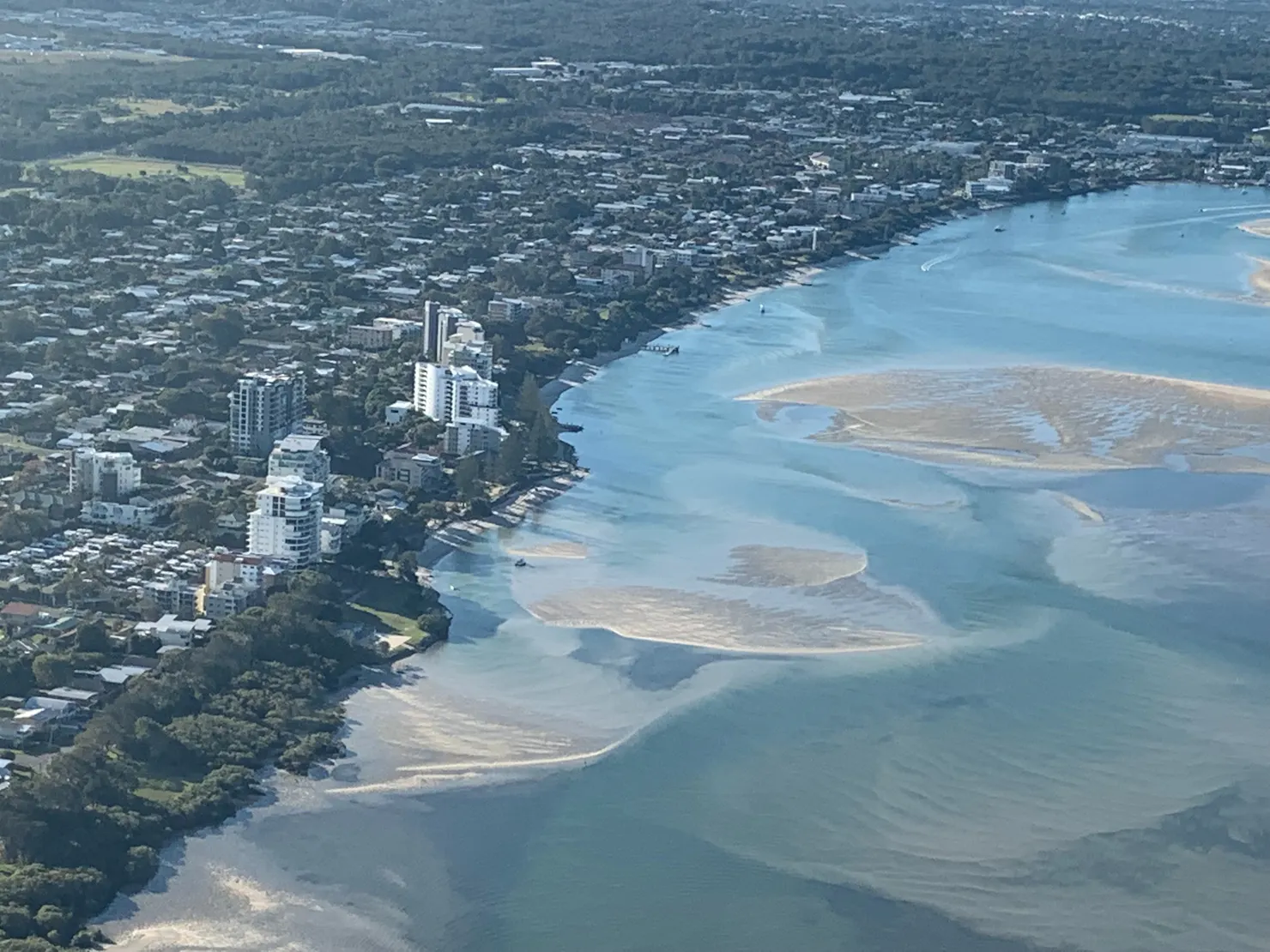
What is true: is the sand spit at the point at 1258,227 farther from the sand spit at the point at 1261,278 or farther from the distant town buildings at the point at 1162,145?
the distant town buildings at the point at 1162,145

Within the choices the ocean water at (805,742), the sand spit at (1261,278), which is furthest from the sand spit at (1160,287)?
the ocean water at (805,742)

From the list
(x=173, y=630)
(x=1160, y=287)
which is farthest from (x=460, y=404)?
(x=1160, y=287)

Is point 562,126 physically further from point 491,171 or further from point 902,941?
point 902,941

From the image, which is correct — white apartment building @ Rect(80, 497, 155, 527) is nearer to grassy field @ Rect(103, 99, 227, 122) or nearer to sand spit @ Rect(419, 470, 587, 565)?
sand spit @ Rect(419, 470, 587, 565)

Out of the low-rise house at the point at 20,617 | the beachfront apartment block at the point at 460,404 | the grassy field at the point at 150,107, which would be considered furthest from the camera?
the grassy field at the point at 150,107

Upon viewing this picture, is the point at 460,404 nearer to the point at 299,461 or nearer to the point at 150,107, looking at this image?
the point at 299,461

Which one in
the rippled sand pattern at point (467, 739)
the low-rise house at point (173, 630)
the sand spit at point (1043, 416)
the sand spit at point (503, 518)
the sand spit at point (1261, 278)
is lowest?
the rippled sand pattern at point (467, 739)
